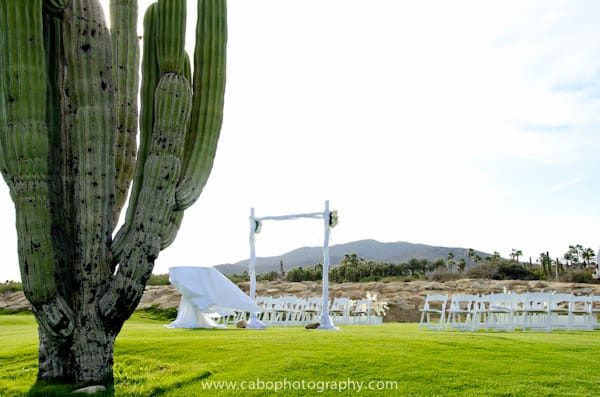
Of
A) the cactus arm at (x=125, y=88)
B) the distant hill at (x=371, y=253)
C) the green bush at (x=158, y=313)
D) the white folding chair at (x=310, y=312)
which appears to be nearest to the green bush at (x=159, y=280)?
the green bush at (x=158, y=313)

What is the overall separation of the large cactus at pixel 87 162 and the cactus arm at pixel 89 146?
0.01 m

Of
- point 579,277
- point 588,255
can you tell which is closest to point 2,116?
point 579,277

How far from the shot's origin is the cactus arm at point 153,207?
6484mm

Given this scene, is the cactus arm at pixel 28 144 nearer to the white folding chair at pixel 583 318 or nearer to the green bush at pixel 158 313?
the white folding chair at pixel 583 318

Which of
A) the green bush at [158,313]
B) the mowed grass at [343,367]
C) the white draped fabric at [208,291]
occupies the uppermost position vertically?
the white draped fabric at [208,291]

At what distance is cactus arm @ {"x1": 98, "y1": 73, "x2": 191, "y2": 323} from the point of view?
648cm

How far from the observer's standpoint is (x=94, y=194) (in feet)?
21.0

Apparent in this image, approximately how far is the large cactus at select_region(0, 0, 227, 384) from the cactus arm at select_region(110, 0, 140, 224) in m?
0.01

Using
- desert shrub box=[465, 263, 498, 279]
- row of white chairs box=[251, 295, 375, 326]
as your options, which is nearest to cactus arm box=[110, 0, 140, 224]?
row of white chairs box=[251, 295, 375, 326]

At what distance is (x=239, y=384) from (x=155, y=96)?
3.62 meters

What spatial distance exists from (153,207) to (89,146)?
1004 mm

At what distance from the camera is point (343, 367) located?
22.5ft

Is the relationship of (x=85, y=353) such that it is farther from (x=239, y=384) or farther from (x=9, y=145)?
(x=9, y=145)

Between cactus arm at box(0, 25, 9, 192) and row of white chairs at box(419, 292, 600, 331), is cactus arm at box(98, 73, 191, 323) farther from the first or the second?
row of white chairs at box(419, 292, 600, 331)
